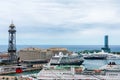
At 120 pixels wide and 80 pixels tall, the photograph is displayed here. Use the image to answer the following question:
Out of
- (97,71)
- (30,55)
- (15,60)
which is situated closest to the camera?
(97,71)

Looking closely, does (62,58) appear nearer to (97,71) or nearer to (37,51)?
(37,51)

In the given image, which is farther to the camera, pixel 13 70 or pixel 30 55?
pixel 30 55

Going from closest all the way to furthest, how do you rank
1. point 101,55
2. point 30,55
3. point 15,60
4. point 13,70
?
point 13,70 → point 15,60 → point 30,55 → point 101,55

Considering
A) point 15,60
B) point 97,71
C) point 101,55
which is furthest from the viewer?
point 101,55

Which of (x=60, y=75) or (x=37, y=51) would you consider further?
(x=37, y=51)

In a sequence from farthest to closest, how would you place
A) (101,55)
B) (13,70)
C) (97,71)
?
(101,55), (13,70), (97,71)

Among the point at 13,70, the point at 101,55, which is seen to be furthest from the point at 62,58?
the point at 101,55

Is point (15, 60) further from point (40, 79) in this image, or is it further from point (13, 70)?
point (40, 79)

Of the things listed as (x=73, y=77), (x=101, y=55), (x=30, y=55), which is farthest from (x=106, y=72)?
(x=101, y=55)

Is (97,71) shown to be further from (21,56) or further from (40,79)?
(21,56)
